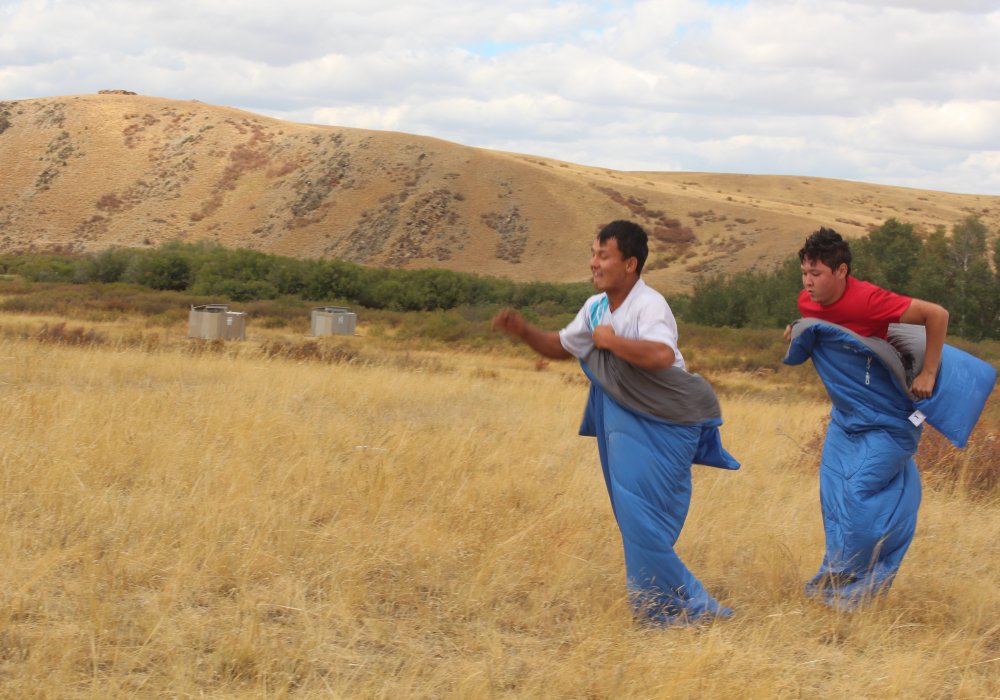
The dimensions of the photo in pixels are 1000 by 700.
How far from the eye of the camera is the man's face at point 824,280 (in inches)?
182

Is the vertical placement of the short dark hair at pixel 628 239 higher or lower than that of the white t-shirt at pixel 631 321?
higher

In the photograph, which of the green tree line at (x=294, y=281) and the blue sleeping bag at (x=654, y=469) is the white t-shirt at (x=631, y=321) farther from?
the green tree line at (x=294, y=281)

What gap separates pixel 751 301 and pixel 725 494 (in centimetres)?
3526

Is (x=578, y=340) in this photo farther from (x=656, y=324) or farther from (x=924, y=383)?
(x=924, y=383)

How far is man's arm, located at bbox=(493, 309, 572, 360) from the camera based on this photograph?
430 centimetres

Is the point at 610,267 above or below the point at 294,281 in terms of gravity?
above

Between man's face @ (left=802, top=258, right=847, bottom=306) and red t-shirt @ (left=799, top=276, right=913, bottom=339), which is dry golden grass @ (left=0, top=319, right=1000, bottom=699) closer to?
red t-shirt @ (left=799, top=276, right=913, bottom=339)

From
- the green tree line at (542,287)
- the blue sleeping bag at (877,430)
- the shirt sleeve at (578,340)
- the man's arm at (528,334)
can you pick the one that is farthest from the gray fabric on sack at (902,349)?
the green tree line at (542,287)

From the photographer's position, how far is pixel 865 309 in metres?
4.62

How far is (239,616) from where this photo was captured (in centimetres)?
399

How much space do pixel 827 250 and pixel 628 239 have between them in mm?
966

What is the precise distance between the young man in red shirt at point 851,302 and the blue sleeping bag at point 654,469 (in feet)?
2.62

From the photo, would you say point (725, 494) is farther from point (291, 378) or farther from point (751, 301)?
point (751, 301)

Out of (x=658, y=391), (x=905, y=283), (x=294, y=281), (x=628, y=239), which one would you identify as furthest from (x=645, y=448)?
(x=294, y=281)
